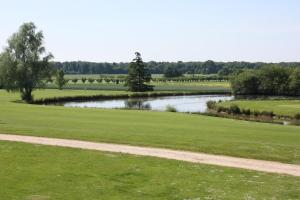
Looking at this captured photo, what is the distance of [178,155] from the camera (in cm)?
2258

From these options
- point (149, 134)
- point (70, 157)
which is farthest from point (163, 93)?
point (70, 157)

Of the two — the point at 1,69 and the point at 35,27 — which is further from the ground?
the point at 35,27

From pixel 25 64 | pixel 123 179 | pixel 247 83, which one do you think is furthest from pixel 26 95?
A: pixel 123 179

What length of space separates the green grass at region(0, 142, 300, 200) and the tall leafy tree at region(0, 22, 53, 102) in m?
68.2

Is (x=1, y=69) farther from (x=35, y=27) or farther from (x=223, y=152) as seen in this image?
(x=223, y=152)

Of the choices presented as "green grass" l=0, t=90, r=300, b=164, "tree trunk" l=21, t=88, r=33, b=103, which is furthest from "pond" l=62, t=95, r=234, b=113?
"green grass" l=0, t=90, r=300, b=164

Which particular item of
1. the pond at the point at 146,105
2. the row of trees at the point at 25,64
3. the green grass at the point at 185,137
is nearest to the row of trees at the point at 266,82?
the pond at the point at 146,105

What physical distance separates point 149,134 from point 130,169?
32.5ft

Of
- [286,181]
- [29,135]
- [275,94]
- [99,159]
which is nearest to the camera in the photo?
[286,181]

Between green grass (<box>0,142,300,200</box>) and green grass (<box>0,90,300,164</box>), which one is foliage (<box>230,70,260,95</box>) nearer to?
green grass (<box>0,90,300,164</box>)

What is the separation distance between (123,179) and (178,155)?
17.2ft

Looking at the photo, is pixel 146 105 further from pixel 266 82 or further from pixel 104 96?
pixel 266 82

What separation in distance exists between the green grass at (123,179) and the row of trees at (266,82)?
119838 mm

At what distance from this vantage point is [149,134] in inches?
1148
